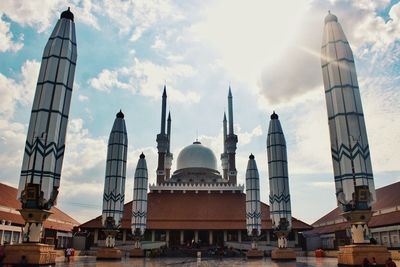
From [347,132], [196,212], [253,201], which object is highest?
[347,132]

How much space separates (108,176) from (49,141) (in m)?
12.8

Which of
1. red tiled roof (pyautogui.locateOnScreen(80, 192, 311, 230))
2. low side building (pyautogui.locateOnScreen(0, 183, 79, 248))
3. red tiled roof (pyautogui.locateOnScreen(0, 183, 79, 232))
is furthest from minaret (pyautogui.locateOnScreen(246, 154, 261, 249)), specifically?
red tiled roof (pyautogui.locateOnScreen(0, 183, 79, 232))

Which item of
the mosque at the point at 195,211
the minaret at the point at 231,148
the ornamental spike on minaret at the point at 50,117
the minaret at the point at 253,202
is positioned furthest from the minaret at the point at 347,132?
the minaret at the point at 231,148

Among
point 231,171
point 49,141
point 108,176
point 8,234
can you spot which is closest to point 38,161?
point 49,141

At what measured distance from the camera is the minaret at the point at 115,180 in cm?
3115

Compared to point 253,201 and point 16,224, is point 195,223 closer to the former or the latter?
point 253,201

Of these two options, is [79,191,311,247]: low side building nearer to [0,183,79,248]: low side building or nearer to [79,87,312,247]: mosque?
[79,87,312,247]: mosque

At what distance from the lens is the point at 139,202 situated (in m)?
42.3

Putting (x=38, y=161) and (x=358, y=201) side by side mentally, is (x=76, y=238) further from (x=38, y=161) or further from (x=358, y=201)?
(x=358, y=201)

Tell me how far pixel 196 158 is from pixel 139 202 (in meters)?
30.4

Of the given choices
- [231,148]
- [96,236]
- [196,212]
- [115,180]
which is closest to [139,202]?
[115,180]

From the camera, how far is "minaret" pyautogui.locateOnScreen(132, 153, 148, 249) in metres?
40.6

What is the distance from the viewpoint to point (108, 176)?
33.2m

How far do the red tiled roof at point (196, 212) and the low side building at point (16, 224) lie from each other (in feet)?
12.5
